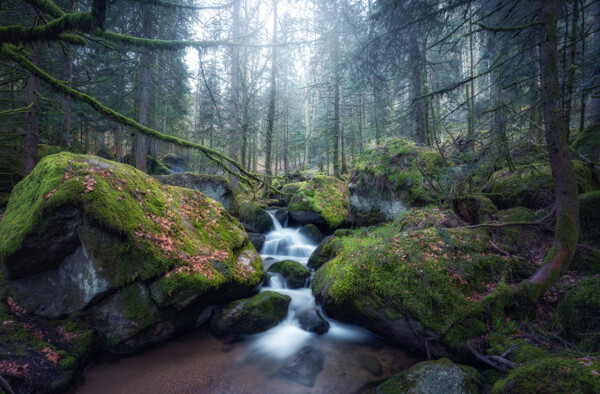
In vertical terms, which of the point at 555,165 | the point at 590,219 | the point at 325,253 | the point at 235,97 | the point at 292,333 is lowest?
the point at 292,333

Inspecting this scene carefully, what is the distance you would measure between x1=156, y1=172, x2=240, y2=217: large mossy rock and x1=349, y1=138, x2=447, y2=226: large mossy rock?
5.54 metres

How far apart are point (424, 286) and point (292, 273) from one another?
3.94 meters

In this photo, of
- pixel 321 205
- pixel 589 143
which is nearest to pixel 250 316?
pixel 321 205

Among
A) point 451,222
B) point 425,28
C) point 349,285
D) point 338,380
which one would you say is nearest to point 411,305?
point 349,285

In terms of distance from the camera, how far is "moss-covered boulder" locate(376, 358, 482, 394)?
127 inches

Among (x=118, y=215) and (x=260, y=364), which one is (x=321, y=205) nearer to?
(x=260, y=364)

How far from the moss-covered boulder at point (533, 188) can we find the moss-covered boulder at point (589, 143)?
1151 mm

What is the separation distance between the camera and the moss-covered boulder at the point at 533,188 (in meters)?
5.70

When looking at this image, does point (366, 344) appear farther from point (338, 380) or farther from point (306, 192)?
point (306, 192)

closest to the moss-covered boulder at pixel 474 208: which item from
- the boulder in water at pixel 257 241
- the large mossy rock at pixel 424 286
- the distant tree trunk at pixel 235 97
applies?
the large mossy rock at pixel 424 286

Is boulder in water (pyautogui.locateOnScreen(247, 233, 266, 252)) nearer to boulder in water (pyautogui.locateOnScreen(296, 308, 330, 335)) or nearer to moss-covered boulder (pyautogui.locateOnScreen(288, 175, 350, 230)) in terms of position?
moss-covered boulder (pyautogui.locateOnScreen(288, 175, 350, 230))

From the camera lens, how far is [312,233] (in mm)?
11414

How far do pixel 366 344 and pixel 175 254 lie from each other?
4.27m

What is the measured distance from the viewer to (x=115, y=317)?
4371 millimetres
